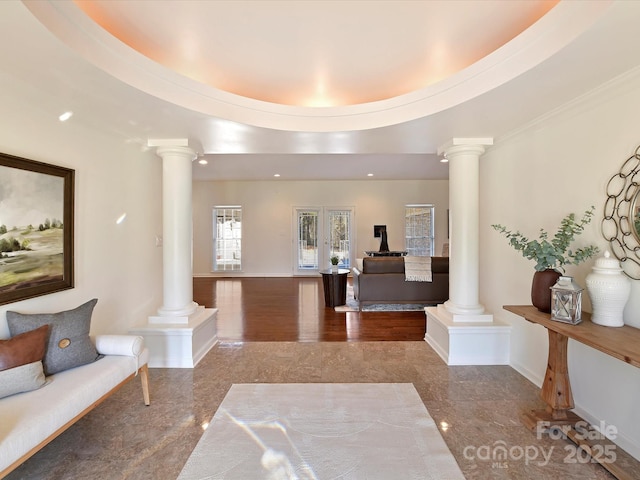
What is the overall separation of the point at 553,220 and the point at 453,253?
985 millimetres

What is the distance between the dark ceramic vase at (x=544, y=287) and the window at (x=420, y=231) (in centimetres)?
691

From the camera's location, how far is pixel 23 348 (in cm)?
179

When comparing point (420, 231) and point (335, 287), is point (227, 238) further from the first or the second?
point (420, 231)

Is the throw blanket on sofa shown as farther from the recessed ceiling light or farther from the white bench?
the recessed ceiling light

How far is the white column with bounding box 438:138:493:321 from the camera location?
3188 millimetres

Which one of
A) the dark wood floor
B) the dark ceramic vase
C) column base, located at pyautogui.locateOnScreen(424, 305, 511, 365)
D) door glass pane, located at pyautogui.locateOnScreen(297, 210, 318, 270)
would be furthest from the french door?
the dark ceramic vase

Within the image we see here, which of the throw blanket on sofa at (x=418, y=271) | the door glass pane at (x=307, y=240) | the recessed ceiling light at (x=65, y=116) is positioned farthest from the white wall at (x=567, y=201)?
the door glass pane at (x=307, y=240)

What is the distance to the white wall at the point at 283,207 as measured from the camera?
8.79 metres

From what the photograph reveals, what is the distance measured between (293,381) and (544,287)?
2119 millimetres

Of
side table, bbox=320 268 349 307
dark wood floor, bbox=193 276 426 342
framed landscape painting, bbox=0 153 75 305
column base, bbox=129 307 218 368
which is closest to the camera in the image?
framed landscape painting, bbox=0 153 75 305

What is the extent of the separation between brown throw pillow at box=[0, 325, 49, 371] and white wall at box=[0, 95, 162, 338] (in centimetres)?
27

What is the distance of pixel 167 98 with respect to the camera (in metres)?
2.15

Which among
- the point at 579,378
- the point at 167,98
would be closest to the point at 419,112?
the point at 167,98

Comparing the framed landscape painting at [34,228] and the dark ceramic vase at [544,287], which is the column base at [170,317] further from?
the dark ceramic vase at [544,287]
